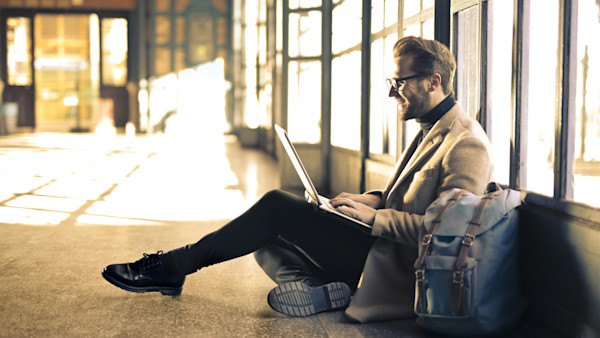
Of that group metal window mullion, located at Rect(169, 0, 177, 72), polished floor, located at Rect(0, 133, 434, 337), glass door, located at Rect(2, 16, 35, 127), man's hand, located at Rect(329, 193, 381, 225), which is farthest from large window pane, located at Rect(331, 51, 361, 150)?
glass door, located at Rect(2, 16, 35, 127)

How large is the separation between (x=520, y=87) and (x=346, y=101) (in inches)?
153

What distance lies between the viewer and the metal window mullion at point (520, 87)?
2723mm

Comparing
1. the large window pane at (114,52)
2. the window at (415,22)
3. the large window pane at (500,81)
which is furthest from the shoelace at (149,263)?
the large window pane at (114,52)

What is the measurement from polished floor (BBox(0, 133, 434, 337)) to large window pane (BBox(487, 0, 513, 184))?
2.86 ft

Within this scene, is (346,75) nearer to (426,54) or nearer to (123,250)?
(123,250)

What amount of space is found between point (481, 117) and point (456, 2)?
2.33ft

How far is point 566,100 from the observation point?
239cm

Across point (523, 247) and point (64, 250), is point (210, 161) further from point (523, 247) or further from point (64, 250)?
point (523, 247)

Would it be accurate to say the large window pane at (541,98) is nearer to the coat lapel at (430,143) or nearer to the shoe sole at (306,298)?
the coat lapel at (430,143)

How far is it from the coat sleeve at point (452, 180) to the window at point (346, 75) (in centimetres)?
356

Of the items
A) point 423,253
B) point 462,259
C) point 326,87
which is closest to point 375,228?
point 423,253

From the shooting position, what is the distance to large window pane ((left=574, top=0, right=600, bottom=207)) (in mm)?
2346

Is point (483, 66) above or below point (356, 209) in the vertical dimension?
above

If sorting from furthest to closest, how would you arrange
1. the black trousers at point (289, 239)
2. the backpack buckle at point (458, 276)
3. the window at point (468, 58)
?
the window at point (468, 58) < the black trousers at point (289, 239) < the backpack buckle at point (458, 276)
